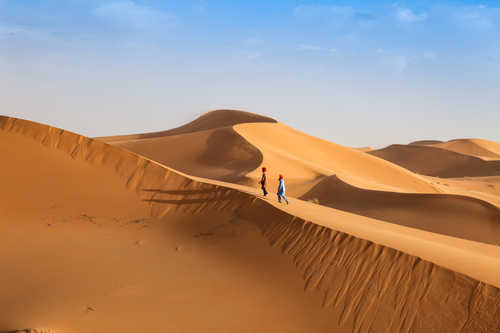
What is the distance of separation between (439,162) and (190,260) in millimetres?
67770

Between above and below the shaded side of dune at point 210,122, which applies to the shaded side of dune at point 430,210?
below

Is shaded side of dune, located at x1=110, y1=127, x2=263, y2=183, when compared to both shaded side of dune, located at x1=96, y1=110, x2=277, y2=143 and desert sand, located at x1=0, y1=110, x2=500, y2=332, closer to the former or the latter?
shaded side of dune, located at x1=96, y1=110, x2=277, y2=143

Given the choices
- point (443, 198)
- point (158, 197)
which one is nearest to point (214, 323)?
point (158, 197)

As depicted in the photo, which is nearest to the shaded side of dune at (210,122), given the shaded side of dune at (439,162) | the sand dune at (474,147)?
the shaded side of dune at (439,162)

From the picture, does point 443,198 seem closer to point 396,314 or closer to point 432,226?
point 432,226

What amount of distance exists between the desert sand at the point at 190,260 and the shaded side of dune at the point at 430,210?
789mm

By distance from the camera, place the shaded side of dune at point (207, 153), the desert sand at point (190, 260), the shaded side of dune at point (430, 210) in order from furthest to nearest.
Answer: the shaded side of dune at point (207, 153) → the shaded side of dune at point (430, 210) → the desert sand at point (190, 260)

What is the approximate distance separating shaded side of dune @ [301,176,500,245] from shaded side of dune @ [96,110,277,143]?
1123 inches

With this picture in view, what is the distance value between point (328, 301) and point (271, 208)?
3445 millimetres

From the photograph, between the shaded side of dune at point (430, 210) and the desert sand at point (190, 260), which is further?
the shaded side of dune at point (430, 210)

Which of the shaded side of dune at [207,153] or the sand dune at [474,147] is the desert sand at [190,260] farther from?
the sand dune at [474,147]

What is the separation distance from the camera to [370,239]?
25.5 feet

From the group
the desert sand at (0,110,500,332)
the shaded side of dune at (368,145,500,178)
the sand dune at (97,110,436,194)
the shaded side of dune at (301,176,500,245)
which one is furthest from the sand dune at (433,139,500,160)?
the desert sand at (0,110,500,332)

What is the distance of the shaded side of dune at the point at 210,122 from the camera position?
166 ft
